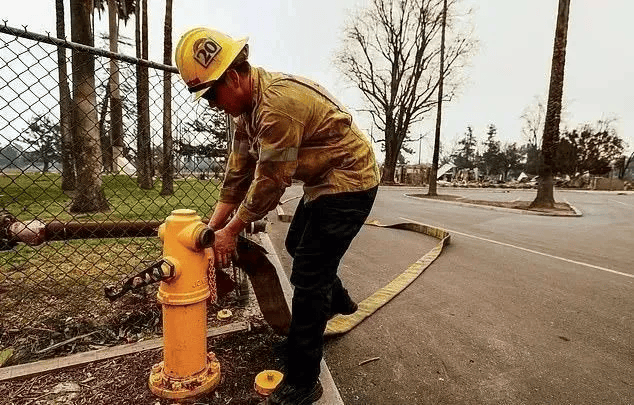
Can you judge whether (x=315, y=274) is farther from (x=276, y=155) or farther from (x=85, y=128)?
(x=85, y=128)

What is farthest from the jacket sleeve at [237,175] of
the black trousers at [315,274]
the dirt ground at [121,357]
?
the dirt ground at [121,357]

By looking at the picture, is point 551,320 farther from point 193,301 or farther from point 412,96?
point 412,96

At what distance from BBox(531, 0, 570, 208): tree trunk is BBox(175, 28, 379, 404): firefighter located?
13.7 metres

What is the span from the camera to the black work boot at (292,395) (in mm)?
1751

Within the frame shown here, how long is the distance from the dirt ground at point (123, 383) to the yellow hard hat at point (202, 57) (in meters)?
1.42

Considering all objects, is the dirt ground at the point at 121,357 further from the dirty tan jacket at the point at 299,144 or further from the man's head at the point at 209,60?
the man's head at the point at 209,60

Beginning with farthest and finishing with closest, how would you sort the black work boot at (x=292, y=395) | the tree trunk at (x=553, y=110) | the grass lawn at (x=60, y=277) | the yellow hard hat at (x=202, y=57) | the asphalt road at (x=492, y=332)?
the tree trunk at (x=553, y=110), the grass lawn at (x=60, y=277), the asphalt road at (x=492, y=332), the black work boot at (x=292, y=395), the yellow hard hat at (x=202, y=57)

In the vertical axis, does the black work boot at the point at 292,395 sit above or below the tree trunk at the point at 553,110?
below

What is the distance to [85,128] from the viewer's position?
6.53 metres

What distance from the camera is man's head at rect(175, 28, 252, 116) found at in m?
1.63

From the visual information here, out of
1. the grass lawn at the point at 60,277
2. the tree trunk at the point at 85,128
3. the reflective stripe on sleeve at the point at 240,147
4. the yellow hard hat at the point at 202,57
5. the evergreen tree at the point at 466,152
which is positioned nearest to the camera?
the yellow hard hat at the point at 202,57

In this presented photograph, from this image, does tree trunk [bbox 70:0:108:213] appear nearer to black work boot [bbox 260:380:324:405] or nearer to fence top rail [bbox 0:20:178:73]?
fence top rail [bbox 0:20:178:73]

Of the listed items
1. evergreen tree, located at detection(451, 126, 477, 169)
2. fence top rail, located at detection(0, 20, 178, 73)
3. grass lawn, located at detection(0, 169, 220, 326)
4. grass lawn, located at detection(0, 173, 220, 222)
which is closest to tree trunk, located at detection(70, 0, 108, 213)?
grass lawn, located at detection(0, 173, 220, 222)

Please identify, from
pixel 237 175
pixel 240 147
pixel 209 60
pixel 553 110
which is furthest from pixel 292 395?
pixel 553 110
